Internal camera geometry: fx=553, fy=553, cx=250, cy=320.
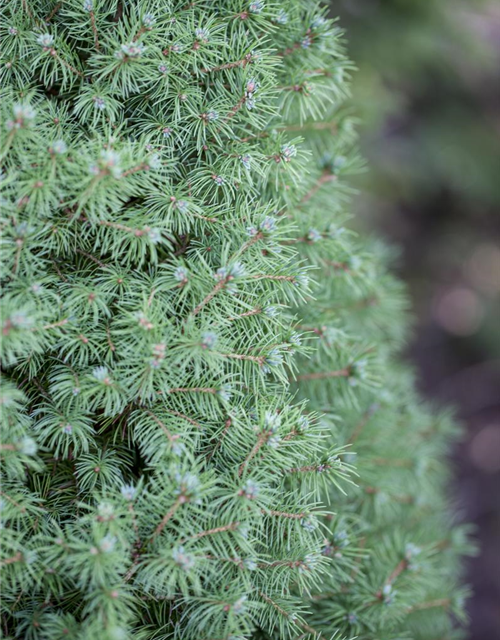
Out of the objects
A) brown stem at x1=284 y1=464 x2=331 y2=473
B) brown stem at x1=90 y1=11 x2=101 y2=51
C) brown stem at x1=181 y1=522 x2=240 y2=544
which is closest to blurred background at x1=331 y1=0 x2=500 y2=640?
brown stem at x1=90 y1=11 x2=101 y2=51

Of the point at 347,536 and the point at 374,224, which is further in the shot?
the point at 374,224

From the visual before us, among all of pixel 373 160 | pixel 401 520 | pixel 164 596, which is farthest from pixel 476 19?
pixel 164 596

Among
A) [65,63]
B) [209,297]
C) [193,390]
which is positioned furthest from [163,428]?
[65,63]

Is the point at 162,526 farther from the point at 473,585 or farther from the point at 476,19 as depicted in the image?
the point at 476,19

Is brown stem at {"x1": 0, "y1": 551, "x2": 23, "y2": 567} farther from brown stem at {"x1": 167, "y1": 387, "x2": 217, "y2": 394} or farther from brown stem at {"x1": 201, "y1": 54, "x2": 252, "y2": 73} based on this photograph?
brown stem at {"x1": 201, "y1": 54, "x2": 252, "y2": 73}

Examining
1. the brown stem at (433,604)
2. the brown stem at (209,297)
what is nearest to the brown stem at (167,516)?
the brown stem at (209,297)

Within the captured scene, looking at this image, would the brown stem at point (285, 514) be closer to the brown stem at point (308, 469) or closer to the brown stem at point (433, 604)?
the brown stem at point (308, 469)

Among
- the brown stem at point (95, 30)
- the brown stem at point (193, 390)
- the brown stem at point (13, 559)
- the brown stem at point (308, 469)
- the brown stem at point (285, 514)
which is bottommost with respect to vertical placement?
the brown stem at point (13, 559)
